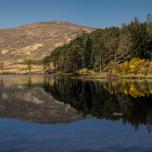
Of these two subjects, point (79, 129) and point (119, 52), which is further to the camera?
point (119, 52)

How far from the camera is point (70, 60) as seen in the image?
195 m

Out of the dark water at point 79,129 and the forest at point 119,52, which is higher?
the forest at point 119,52

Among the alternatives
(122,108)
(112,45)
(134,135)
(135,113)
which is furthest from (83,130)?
(112,45)

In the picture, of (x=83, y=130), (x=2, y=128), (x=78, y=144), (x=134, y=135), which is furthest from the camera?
(x=2, y=128)

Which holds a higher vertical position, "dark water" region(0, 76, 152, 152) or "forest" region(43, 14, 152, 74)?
"forest" region(43, 14, 152, 74)

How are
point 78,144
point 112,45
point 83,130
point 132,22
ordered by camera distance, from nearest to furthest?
point 78,144
point 83,130
point 112,45
point 132,22

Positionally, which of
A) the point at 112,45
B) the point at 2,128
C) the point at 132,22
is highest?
the point at 132,22

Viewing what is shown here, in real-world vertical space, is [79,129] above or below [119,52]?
below

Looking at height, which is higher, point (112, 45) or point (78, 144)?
point (112, 45)

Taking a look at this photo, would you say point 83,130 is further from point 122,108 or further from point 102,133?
point 122,108

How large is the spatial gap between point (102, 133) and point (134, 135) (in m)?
2.61

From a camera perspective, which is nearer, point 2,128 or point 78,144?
point 78,144

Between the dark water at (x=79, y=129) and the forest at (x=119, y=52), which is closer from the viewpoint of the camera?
the dark water at (x=79, y=129)

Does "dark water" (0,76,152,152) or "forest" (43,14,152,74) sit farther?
"forest" (43,14,152,74)
